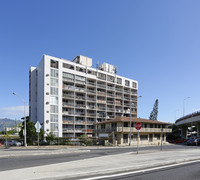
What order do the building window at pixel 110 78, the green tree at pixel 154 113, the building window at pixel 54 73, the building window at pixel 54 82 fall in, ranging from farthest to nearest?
the green tree at pixel 154 113, the building window at pixel 110 78, the building window at pixel 54 73, the building window at pixel 54 82

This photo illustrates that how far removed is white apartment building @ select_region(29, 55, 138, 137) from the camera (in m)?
53.7

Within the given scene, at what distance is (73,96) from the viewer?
59.2m

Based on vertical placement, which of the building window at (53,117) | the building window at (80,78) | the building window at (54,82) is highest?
the building window at (80,78)

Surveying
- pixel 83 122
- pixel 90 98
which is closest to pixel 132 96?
pixel 90 98

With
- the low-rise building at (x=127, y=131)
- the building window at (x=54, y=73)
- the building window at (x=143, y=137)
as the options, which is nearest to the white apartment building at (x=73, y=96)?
the building window at (x=54, y=73)

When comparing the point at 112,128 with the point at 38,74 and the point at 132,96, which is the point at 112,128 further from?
the point at 132,96

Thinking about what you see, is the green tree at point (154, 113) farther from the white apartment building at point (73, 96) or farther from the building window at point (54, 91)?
the building window at point (54, 91)

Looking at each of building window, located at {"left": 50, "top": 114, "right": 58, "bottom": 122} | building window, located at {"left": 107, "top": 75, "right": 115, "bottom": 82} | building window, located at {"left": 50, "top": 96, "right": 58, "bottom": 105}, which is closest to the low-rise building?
building window, located at {"left": 50, "top": 114, "right": 58, "bottom": 122}

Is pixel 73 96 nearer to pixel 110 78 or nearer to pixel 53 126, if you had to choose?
pixel 53 126

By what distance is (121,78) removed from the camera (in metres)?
74.9

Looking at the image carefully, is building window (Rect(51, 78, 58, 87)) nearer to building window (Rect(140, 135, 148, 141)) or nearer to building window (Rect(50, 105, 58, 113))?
building window (Rect(50, 105, 58, 113))

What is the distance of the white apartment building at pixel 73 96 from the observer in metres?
53.7

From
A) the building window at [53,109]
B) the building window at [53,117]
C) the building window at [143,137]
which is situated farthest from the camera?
the building window at [53,109]

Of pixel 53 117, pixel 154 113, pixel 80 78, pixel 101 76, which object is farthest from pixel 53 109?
pixel 154 113
